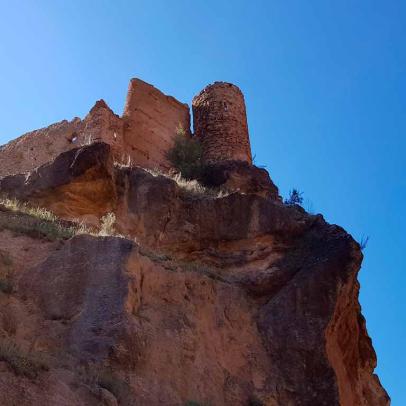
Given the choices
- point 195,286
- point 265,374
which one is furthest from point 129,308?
point 265,374

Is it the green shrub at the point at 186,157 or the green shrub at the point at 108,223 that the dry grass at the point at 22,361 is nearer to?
the green shrub at the point at 108,223

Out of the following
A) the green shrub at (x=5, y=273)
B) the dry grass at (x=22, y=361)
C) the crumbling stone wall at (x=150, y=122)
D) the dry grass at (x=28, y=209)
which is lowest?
the dry grass at (x=22, y=361)

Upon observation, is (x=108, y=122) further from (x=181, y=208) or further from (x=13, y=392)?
(x=13, y=392)

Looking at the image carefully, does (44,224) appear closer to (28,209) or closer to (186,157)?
(28,209)

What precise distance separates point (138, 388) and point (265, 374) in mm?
2743

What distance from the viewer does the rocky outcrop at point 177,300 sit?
7.32m

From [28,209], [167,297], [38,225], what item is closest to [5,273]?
[38,225]

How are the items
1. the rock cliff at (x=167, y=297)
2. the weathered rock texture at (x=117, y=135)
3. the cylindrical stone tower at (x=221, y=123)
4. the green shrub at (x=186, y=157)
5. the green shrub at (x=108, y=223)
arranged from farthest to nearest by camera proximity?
the cylindrical stone tower at (x=221, y=123) < the weathered rock texture at (x=117, y=135) < the green shrub at (x=186, y=157) < the green shrub at (x=108, y=223) < the rock cliff at (x=167, y=297)

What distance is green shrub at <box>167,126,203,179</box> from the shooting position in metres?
16.5

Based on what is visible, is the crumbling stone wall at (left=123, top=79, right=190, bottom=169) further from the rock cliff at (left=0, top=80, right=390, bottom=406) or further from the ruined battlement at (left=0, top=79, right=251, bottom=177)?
the rock cliff at (left=0, top=80, right=390, bottom=406)

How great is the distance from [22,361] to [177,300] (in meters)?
3.44

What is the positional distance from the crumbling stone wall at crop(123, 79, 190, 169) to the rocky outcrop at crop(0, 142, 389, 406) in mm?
4324

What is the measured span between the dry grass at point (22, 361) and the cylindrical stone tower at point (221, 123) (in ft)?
37.6

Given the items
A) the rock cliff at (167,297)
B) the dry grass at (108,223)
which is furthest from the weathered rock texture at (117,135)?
the dry grass at (108,223)
